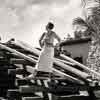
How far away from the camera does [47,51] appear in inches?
314

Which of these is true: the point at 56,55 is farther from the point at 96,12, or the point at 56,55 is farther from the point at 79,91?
the point at 96,12

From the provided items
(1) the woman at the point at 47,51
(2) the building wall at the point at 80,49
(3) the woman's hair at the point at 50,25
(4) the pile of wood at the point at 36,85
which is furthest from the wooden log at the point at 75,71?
(2) the building wall at the point at 80,49

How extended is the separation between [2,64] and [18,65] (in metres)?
1.43

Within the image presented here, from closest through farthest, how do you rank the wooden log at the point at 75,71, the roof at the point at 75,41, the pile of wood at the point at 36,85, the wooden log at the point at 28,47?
the pile of wood at the point at 36,85, the wooden log at the point at 75,71, the wooden log at the point at 28,47, the roof at the point at 75,41

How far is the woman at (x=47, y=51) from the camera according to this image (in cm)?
786

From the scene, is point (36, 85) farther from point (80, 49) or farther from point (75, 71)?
point (80, 49)

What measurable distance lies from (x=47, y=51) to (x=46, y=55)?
4.7 inches

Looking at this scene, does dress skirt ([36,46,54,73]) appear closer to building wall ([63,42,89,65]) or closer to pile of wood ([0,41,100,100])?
pile of wood ([0,41,100,100])

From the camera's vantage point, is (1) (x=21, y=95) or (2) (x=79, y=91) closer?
(1) (x=21, y=95)

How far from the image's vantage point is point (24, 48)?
10.3 m

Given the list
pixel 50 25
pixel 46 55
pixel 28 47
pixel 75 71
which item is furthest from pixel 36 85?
pixel 28 47

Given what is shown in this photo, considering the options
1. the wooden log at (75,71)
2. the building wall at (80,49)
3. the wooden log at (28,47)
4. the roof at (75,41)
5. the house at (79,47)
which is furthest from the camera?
the building wall at (80,49)

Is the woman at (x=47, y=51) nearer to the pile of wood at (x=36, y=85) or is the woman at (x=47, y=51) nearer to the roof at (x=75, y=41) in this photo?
the pile of wood at (x=36, y=85)

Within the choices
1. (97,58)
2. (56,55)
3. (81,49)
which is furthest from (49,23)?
(81,49)
